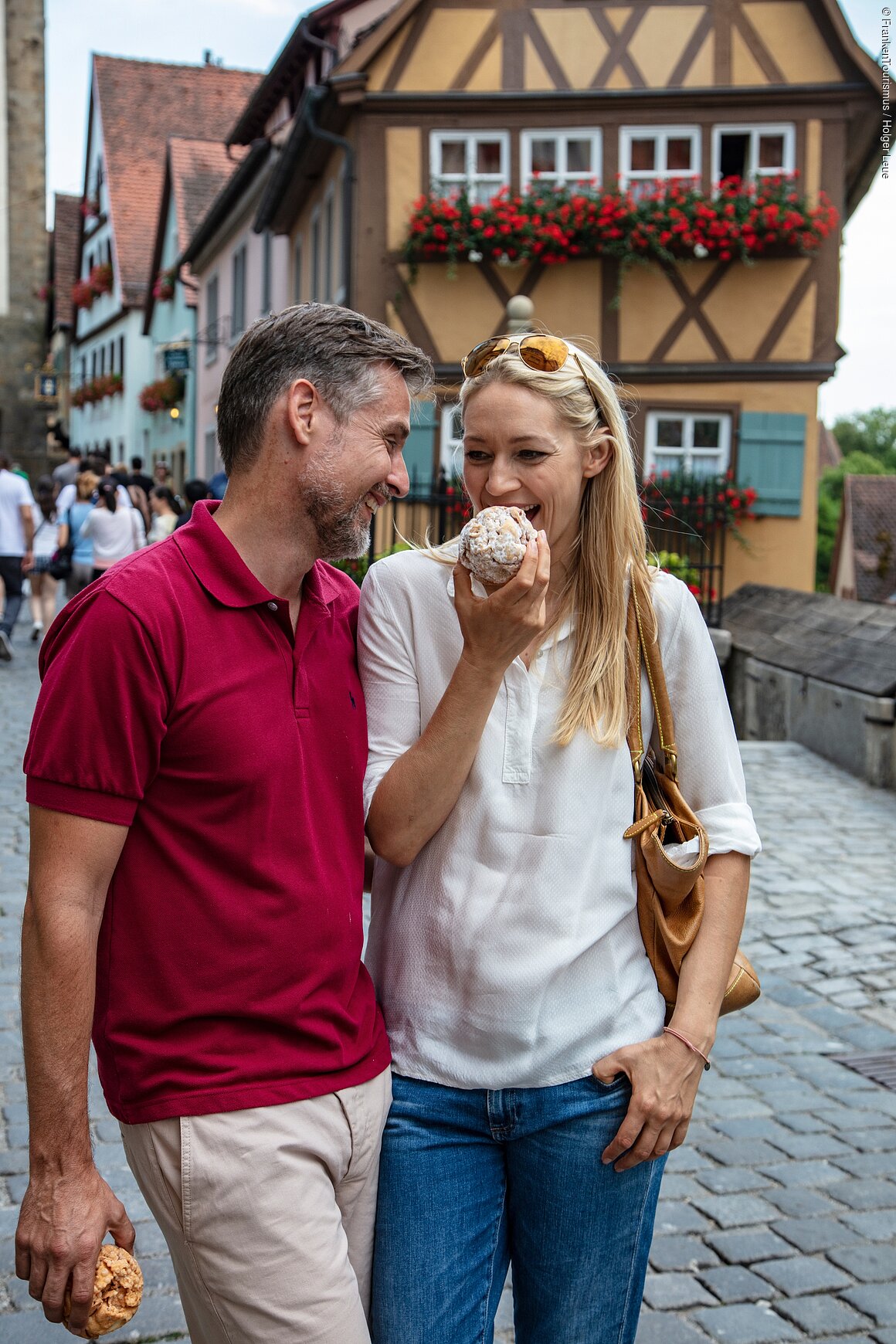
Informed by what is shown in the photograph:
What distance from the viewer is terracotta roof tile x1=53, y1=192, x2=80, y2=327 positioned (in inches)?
1877

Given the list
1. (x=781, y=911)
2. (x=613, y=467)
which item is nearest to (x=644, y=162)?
(x=781, y=911)

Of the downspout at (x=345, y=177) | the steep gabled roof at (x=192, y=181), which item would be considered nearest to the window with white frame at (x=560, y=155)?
the downspout at (x=345, y=177)

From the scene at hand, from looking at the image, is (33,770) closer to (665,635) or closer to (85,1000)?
(85,1000)

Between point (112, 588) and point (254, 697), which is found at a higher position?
point (112, 588)

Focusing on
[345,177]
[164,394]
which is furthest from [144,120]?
[345,177]

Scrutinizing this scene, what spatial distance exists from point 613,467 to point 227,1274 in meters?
1.26

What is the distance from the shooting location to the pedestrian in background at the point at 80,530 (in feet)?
44.8

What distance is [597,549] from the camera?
84.6 inches

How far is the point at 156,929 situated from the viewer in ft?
6.07

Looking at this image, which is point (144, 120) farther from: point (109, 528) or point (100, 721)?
point (100, 721)

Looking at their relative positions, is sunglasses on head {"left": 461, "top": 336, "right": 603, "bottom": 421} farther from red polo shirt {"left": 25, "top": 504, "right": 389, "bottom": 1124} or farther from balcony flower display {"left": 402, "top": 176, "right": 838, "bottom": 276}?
balcony flower display {"left": 402, "top": 176, "right": 838, "bottom": 276}

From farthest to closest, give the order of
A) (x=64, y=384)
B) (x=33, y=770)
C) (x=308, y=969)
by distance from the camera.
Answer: (x=64, y=384) < (x=308, y=969) < (x=33, y=770)

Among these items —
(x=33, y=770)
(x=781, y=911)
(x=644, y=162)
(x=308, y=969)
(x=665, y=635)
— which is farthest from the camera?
(x=644, y=162)

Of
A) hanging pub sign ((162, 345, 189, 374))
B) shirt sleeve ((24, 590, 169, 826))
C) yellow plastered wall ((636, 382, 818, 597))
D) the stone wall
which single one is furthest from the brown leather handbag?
the stone wall
